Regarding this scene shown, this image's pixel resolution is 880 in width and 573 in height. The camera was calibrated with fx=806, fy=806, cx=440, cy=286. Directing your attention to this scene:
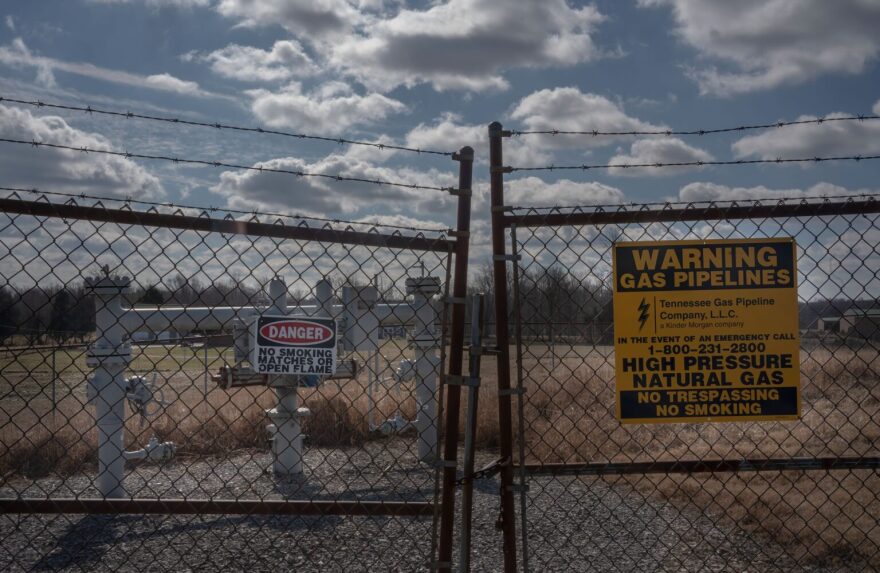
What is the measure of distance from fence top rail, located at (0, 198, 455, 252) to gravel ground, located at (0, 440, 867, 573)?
71.5 inches

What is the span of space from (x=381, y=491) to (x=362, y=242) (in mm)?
5234

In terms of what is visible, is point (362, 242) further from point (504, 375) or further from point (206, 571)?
point (206, 571)

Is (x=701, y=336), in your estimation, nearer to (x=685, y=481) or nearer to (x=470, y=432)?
(x=470, y=432)

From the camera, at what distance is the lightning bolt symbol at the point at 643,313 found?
3.45 metres

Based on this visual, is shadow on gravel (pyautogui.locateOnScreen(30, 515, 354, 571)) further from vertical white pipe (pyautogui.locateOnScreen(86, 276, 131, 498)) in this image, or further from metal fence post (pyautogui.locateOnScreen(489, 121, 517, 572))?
metal fence post (pyautogui.locateOnScreen(489, 121, 517, 572))

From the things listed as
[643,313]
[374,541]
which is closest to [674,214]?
[643,313]

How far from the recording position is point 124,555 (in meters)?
5.75

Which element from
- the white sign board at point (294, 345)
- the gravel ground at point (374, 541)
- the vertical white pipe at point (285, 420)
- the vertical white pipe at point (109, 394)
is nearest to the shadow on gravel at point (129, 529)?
the gravel ground at point (374, 541)

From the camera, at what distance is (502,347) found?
3232 mm

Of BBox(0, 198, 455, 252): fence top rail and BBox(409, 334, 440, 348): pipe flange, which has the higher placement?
BBox(0, 198, 455, 252): fence top rail

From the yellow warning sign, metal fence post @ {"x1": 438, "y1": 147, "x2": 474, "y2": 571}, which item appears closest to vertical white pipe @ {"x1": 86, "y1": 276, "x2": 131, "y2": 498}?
metal fence post @ {"x1": 438, "y1": 147, "x2": 474, "y2": 571}

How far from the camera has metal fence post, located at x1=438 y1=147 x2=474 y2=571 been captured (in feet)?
10.4

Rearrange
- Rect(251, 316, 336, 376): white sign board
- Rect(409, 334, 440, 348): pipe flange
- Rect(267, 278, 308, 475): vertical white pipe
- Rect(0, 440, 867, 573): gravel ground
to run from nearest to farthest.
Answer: Rect(251, 316, 336, 376): white sign board, Rect(0, 440, 867, 573): gravel ground, Rect(267, 278, 308, 475): vertical white pipe, Rect(409, 334, 440, 348): pipe flange

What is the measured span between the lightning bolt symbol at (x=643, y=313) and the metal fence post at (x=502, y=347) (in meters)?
0.61
